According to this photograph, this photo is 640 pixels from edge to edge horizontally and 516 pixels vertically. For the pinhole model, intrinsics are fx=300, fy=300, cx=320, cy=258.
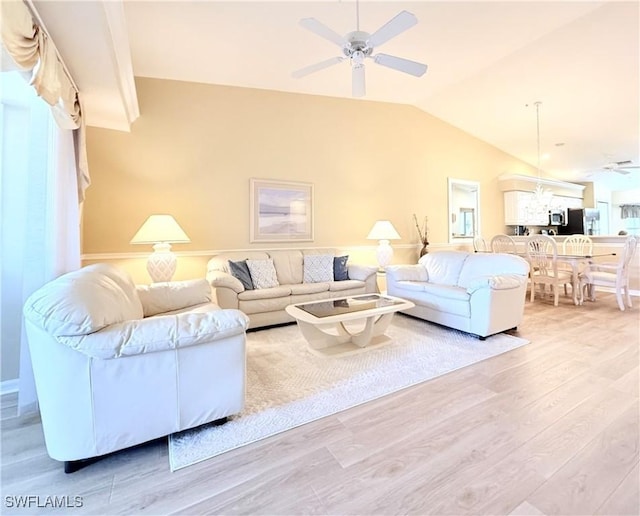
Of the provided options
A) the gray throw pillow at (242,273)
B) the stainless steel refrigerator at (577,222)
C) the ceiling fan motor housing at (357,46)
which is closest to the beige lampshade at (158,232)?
the gray throw pillow at (242,273)

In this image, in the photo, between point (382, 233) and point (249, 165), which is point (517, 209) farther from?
point (249, 165)

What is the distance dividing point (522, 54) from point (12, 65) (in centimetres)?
522

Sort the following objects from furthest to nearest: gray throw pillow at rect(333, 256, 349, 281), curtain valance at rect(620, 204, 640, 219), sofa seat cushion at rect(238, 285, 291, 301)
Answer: curtain valance at rect(620, 204, 640, 219) < gray throw pillow at rect(333, 256, 349, 281) < sofa seat cushion at rect(238, 285, 291, 301)

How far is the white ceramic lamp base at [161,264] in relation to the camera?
3.54m

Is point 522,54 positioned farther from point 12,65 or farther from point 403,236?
point 12,65

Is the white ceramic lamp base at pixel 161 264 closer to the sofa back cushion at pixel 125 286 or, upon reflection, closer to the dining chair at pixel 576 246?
the sofa back cushion at pixel 125 286

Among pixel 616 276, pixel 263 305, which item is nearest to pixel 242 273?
pixel 263 305

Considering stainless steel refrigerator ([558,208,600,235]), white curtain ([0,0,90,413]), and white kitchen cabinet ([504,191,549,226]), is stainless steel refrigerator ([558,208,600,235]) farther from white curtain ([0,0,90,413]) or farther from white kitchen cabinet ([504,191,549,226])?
white curtain ([0,0,90,413])

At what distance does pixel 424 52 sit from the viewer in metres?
3.79

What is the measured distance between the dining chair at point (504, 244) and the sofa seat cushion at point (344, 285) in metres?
2.87

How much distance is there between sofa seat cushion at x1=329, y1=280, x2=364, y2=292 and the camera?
4.03 m

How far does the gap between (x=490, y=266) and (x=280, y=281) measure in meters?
2.70

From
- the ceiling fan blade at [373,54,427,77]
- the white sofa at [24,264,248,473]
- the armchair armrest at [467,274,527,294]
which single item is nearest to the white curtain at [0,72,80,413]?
the white sofa at [24,264,248,473]

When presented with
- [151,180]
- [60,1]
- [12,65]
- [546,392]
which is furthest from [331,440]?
[151,180]
